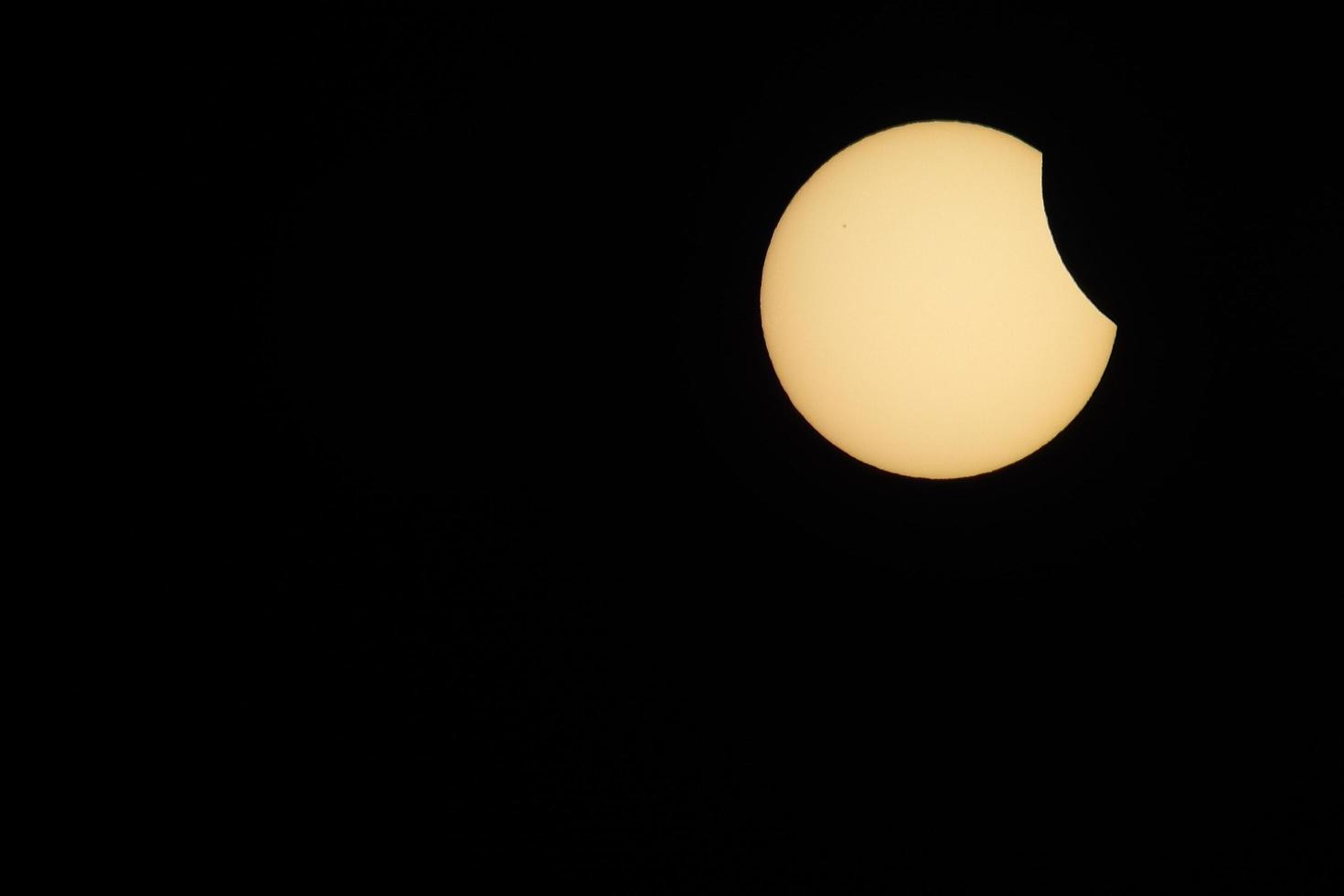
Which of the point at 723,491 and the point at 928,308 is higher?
the point at 928,308

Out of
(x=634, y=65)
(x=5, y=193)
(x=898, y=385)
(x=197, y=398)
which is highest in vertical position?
(x=634, y=65)

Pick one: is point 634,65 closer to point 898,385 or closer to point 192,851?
point 898,385

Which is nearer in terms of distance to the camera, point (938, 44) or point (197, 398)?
point (938, 44)

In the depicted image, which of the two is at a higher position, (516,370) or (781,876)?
(516,370)

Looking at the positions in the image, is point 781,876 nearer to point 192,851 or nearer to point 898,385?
point 898,385

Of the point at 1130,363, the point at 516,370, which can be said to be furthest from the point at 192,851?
the point at 1130,363

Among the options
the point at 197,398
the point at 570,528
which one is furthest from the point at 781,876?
the point at 197,398
